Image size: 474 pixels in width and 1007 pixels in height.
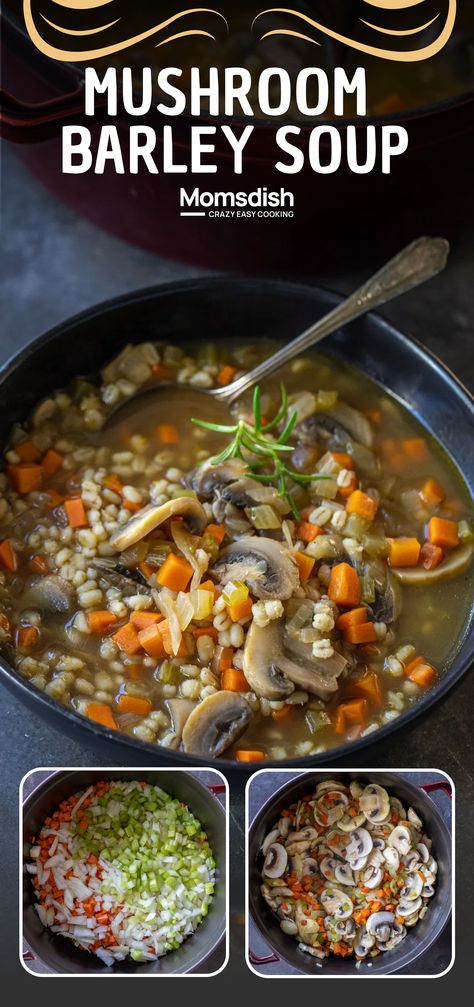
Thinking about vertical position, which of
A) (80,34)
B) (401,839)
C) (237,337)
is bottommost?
(401,839)

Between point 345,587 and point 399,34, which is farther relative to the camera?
point 399,34

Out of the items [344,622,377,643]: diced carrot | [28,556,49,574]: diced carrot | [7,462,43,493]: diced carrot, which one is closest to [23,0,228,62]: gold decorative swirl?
[7,462,43,493]: diced carrot

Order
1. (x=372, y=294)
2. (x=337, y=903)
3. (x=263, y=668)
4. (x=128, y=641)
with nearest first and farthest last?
(x=337, y=903), (x=263, y=668), (x=128, y=641), (x=372, y=294)

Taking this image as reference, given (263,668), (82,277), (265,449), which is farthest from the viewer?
(82,277)

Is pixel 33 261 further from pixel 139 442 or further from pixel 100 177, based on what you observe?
pixel 139 442

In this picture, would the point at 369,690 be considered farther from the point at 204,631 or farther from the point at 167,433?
the point at 167,433

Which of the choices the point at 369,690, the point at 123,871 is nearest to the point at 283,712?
the point at 369,690

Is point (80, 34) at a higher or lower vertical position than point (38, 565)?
higher

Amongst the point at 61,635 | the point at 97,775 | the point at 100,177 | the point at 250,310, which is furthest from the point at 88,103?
the point at 97,775
